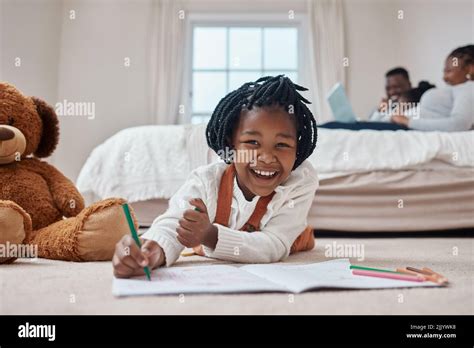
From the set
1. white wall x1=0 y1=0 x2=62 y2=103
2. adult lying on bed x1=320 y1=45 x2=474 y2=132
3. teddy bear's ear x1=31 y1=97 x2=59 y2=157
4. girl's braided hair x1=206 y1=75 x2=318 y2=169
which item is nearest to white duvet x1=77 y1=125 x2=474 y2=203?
adult lying on bed x1=320 y1=45 x2=474 y2=132

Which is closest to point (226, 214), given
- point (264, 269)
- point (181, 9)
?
point (264, 269)

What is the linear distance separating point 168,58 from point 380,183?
2.60 meters

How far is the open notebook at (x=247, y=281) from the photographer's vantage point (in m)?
0.74

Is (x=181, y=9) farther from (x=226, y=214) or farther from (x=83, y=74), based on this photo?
(x=226, y=214)

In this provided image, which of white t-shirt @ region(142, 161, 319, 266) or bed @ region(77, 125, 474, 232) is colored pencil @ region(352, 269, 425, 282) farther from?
bed @ region(77, 125, 474, 232)

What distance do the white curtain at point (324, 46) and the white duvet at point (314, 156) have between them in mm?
2155

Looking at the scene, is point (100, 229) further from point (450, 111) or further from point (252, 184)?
point (450, 111)

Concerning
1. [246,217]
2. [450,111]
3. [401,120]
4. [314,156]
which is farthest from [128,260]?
[450,111]

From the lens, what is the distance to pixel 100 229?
1079 millimetres

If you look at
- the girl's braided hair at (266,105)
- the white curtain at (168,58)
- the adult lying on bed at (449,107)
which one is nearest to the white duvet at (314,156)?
the adult lying on bed at (449,107)

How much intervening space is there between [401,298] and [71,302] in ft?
1.44

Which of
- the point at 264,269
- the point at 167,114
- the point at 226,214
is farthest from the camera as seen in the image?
the point at 167,114

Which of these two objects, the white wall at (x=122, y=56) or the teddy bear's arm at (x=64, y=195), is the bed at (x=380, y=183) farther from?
the white wall at (x=122, y=56)
